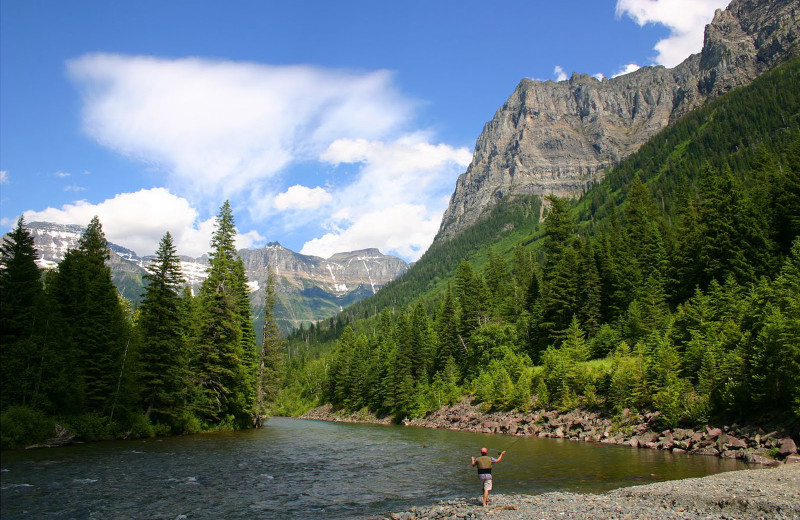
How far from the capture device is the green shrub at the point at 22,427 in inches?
1023

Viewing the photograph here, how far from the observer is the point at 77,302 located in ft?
119

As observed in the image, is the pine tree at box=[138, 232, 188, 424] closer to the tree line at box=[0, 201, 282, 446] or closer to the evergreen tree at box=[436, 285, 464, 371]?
the tree line at box=[0, 201, 282, 446]

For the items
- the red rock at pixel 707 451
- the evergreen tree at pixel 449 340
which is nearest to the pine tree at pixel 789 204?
the red rock at pixel 707 451

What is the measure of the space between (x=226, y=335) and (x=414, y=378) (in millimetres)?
38708

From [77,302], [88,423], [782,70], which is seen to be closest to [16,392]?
[88,423]

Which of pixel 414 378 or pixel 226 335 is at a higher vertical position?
pixel 226 335

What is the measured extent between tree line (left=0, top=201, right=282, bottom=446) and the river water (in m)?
3.61

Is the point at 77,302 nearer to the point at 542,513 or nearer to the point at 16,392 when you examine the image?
the point at 16,392

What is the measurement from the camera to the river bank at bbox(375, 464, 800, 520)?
547 inches

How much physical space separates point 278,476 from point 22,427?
54.4 ft

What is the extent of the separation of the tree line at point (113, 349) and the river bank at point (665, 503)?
26.6 meters

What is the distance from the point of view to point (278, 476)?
23.5 m

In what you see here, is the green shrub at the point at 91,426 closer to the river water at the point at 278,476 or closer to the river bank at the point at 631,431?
the river water at the point at 278,476

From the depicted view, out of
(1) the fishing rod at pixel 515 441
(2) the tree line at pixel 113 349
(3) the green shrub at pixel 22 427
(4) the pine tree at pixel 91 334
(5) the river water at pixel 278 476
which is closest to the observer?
(5) the river water at pixel 278 476
